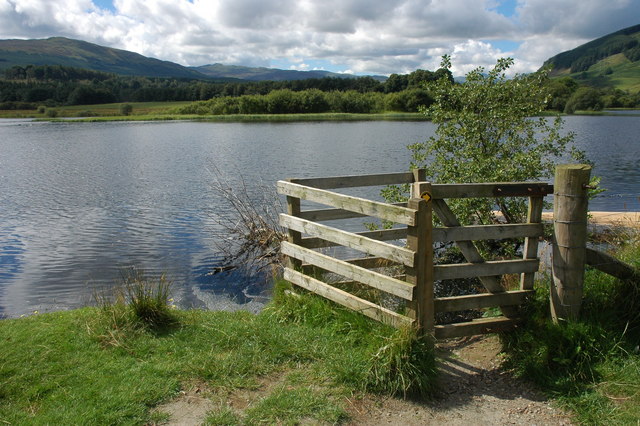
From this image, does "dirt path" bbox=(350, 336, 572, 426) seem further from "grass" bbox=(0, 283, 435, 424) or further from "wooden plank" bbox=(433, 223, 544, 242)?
"wooden plank" bbox=(433, 223, 544, 242)

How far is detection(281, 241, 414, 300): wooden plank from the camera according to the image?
5.56 m

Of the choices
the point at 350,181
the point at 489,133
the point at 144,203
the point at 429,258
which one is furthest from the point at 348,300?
the point at 144,203

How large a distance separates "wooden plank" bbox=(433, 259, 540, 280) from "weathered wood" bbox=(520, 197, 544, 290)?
11cm

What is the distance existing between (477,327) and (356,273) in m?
1.54

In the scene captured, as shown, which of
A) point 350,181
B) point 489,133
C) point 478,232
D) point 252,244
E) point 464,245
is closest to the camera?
point 478,232

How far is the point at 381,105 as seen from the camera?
389 feet

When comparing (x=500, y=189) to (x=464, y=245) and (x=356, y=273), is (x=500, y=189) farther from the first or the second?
(x=356, y=273)

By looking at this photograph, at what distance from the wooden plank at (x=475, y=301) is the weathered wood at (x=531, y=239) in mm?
174

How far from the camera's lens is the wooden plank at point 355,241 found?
5.42 meters

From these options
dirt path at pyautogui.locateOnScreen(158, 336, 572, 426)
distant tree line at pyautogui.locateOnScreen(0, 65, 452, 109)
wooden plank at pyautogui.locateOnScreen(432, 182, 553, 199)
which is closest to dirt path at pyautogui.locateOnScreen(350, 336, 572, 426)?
dirt path at pyautogui.locateOnScreen(158, 336, 572, 426)

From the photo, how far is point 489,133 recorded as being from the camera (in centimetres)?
1114

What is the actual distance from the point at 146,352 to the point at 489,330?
13.3ft

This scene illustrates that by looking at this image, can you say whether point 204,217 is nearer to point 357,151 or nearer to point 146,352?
point 146,352

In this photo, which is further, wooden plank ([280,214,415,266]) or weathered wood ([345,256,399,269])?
weathered wood ([345,256,399,269])
